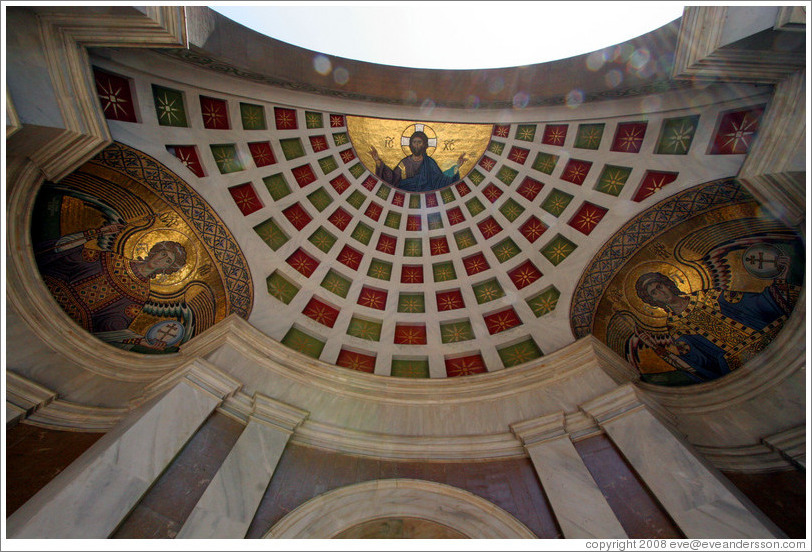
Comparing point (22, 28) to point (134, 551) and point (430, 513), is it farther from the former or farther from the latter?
point (430, 513)

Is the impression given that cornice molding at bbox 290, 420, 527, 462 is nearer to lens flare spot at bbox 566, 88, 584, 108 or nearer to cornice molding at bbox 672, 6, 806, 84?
cornice molding at bbox 672, 6, 806, 84

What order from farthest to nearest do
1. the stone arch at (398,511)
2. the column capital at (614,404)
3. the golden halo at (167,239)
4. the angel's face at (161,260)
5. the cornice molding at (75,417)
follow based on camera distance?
the angel's face at (161,260), the golden halo at (167,239), the column capital at (614,404), the cornice molding at (75,417), the stone arch at (398,511)

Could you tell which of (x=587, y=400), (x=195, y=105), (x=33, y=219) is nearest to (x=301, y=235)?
(x=195, y=105)

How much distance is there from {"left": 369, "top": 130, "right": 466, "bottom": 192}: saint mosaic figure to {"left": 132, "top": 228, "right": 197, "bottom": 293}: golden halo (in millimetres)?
6196

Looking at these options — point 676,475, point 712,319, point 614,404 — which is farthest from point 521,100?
point 676,475

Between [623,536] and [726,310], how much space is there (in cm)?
610

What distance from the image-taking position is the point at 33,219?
8.09 metres

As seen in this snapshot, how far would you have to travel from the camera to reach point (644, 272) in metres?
10.6

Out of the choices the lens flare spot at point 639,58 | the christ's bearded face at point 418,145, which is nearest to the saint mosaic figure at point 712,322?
the lens flare spot at point 639,58

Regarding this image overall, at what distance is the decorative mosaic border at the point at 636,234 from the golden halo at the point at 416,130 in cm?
622

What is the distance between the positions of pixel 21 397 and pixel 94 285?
275 centimetres

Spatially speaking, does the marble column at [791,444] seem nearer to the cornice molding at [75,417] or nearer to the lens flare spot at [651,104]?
the lens flare spot at [651,104]

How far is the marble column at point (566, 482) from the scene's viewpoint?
7145 millimetres

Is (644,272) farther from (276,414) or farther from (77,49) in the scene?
(77,49)
